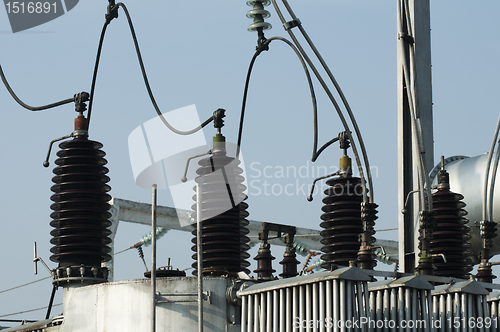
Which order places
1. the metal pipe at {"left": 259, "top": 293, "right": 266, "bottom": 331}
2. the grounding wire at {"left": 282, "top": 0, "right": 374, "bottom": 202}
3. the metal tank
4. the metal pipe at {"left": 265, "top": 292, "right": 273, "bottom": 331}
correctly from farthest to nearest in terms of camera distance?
the metal tank → the grounding wire at {"left": 282, "top": 0, "right": 374, "bottom": 202} → the metal pipe at {"left": 259, "top": 293, "right": 266, "bottom": 331} → the metal pipe at {"left": 265, "top": 292, "right": 273, "bottom": 331}

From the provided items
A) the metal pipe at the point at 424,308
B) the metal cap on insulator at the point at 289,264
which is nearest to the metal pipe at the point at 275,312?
the metal pipe at the point at 424,308

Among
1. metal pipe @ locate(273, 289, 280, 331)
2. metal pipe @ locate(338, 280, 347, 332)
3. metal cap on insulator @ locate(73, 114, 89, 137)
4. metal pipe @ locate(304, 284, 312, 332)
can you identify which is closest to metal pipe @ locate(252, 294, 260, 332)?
metal pipe @ locate(273, 289, 280, 331)

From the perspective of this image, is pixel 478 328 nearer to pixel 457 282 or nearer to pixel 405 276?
pixel 457 282

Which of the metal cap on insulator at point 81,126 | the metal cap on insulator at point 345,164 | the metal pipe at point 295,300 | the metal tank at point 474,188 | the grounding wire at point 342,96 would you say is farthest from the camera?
the metal tank at point 474,188

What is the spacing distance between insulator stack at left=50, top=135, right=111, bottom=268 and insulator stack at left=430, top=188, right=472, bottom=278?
5.15 metres

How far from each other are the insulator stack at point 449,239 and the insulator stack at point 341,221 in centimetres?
125

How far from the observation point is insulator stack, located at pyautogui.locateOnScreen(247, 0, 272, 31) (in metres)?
12.8

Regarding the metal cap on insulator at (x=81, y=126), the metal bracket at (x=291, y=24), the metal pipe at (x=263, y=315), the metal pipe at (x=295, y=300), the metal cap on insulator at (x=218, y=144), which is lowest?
the metal pipe at (x=263, y=315)

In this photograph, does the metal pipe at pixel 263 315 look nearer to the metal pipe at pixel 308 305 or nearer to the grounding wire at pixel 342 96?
the metal pipe at pixel 308 305

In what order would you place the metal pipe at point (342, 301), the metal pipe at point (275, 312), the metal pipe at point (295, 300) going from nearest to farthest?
Result: the metal pipe at point (342, 301), the metal pipe at point (295, 300), the metal pipe at point (275, 312)

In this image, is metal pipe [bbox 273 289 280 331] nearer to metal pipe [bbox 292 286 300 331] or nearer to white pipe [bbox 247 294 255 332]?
metal pipe [bbox 292 286 300 331]

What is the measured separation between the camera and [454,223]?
1320cm

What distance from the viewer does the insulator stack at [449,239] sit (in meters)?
12.9

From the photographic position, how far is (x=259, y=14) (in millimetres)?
12805
